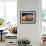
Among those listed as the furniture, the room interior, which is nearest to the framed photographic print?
the room interior

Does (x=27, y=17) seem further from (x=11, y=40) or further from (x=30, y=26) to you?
(x=11, y=40)

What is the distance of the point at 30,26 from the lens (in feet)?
18.7

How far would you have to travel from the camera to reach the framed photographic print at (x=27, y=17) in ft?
18.6

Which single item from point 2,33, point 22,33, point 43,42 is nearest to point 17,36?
point 22,33

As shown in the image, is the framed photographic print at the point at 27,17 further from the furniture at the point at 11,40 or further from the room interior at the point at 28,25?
the furniture at the point at 11,40

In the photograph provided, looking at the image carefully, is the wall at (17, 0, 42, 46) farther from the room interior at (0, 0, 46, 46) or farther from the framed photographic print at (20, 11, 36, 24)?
the framed photographic print at (20, 11, 36, 24)

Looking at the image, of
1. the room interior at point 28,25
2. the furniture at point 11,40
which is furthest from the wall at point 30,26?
the furniture at point 11,40

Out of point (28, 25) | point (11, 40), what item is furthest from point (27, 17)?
point (11, 40)

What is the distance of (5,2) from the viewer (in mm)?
7645

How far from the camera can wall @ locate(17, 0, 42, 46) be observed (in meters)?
5.64

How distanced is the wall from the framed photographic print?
122 mm

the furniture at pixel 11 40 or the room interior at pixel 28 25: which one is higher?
the room interior at pixel 28 25

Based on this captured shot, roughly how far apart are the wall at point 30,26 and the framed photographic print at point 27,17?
0.12 metres

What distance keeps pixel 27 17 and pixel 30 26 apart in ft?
1.28
